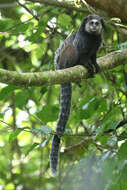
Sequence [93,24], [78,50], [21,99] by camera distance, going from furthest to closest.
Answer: [78,50] → [93,24] → [21,99]

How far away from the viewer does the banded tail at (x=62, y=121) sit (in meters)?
3.16

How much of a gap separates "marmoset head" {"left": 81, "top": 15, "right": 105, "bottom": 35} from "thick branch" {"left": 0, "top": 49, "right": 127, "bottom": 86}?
2.61 feet

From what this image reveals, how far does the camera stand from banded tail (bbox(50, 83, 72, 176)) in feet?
10.4

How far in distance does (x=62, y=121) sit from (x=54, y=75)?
4.37 feet

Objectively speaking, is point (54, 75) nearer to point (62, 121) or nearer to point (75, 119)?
point (75, 119)

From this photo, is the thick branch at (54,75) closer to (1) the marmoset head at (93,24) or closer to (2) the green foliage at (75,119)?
(2) the green foliage at (75,119)

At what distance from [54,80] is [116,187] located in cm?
110

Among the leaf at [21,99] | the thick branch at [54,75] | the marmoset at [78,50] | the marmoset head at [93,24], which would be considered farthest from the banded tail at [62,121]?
the thick branch at [54,75]

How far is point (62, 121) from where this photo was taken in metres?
3.44

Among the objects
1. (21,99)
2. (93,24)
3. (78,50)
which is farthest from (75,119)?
(93,24)

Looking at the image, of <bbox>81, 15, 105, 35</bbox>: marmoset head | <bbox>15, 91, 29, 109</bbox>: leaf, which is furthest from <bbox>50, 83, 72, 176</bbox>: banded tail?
<bbox>81, 15, 105, 35</bbox>: marmoset head

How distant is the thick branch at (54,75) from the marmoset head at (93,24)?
795 millimetres

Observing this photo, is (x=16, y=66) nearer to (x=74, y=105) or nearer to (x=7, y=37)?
(x=7, y=37)

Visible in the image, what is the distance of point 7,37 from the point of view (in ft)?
17.7
